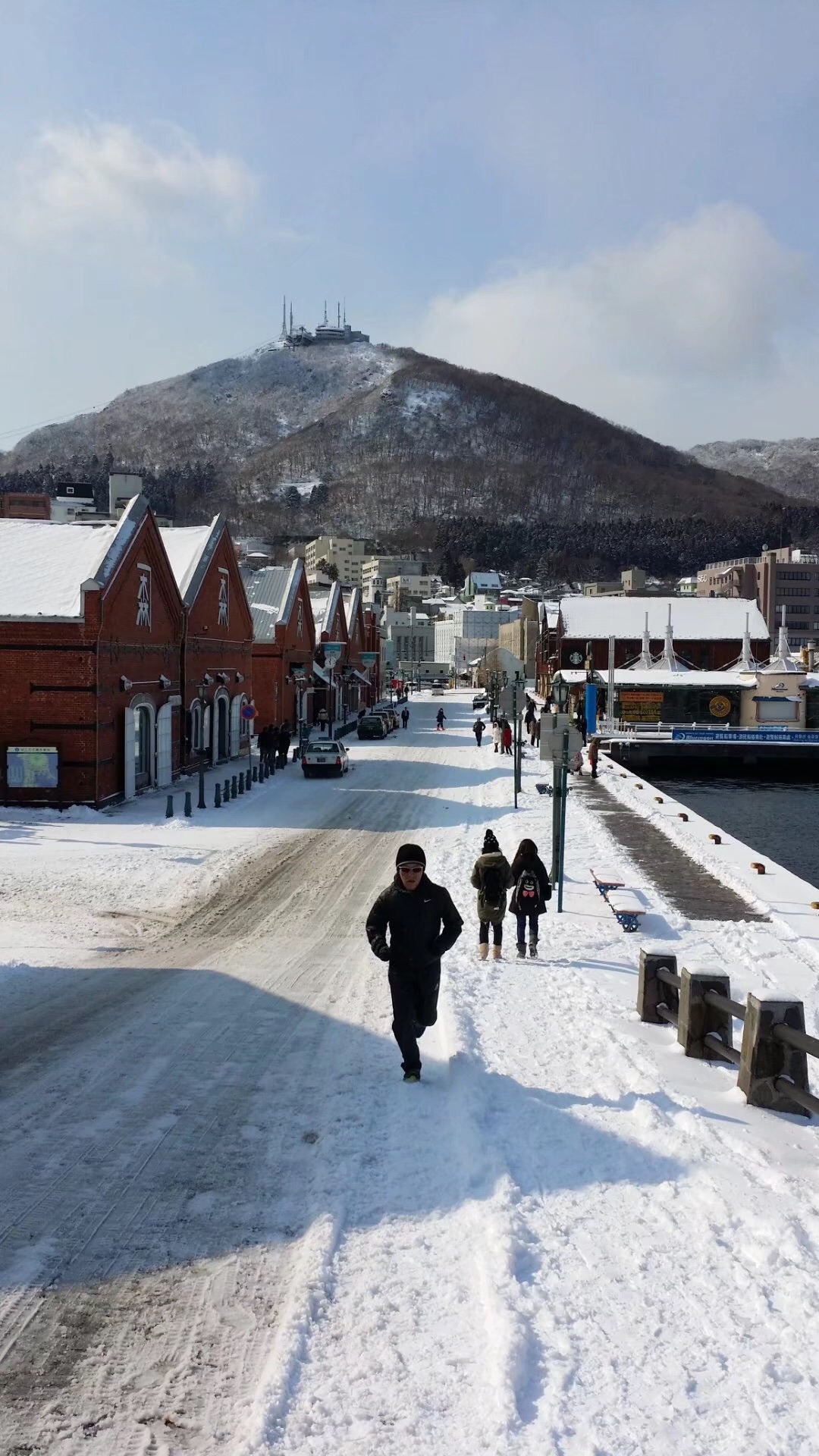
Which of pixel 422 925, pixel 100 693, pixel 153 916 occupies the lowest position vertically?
pixel 153 916

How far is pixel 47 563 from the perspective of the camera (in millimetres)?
26641

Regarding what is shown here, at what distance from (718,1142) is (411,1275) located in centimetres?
256

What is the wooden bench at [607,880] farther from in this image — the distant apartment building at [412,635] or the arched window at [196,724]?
the distant apartment building at [412,635]

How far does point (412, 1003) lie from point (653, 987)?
3.15 metres

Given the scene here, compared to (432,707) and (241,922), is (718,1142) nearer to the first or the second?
(241,922)

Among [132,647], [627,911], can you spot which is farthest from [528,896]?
[132,647]

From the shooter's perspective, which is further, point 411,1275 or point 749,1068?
point 749,1068

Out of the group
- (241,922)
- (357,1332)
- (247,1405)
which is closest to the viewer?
(247,1405)

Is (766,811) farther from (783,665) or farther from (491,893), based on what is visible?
(491,893)

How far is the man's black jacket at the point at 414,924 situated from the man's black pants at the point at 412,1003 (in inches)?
2.1

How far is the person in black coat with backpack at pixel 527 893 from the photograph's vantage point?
12.0 metres

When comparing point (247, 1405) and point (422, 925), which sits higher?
point (422, 925)

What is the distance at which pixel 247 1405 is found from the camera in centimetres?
421

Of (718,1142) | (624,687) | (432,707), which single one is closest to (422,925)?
(718,1142)
